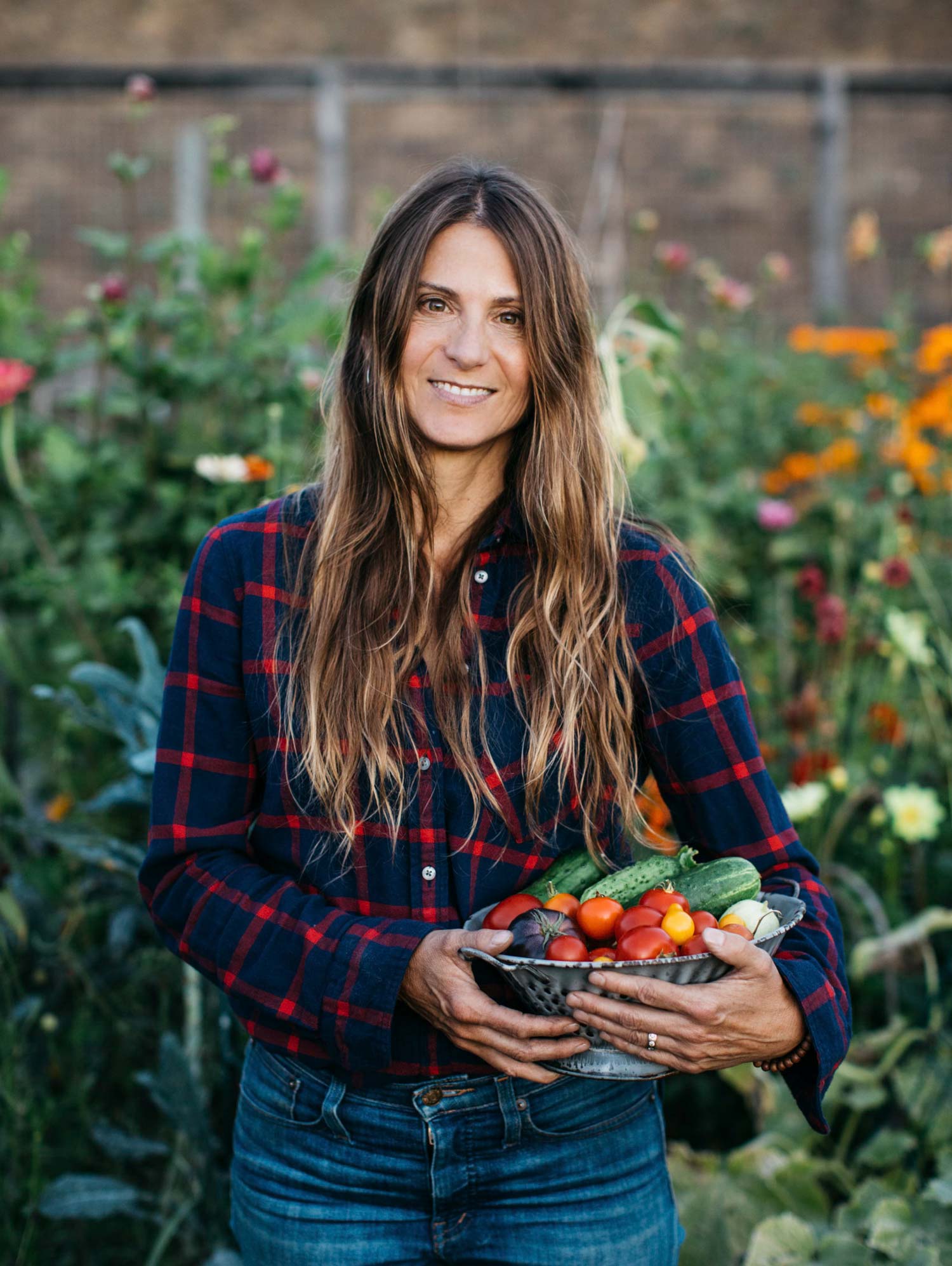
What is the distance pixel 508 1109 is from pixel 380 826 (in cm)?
38

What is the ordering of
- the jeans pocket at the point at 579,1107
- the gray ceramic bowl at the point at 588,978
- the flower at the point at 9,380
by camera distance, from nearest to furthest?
the gray ceramic bowl at the point at 588,978 → the jeans pocket at the point at 579,1107 → the flower at the point at 9,380

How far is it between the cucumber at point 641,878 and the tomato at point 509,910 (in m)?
0.08

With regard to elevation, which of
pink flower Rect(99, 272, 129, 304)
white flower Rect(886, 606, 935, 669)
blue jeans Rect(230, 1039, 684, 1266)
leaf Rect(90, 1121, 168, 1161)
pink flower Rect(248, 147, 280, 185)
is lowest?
leaf Rect(90, 1121, 168, 1161)

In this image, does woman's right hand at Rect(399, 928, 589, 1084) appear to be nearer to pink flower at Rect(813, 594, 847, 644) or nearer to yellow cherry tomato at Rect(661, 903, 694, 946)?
yellow cherry tomato at Rect(661, 903, 694, 946)

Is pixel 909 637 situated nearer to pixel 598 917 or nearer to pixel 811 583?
pixel 811 583

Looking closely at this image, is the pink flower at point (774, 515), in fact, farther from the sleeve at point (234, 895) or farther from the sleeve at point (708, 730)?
the sleeve at point (234, 895)

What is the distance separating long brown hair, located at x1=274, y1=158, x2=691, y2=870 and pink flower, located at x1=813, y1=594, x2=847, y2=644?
129 centimetres

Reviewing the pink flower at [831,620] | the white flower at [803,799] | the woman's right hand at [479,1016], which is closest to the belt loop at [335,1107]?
the woman's right hand at [479,1016]

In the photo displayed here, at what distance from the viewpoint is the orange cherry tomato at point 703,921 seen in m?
1.43

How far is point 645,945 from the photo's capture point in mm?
1349

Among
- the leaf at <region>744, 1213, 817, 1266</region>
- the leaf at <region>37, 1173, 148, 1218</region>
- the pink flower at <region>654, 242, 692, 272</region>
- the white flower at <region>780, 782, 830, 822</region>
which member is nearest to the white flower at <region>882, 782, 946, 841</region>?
the white flower at <region>780, 782, 830, 822</region>

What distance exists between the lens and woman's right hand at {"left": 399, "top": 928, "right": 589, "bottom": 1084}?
4.54 ft

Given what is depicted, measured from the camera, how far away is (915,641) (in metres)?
2.61

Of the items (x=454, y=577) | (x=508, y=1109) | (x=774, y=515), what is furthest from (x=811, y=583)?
(x=508, y=1109)
